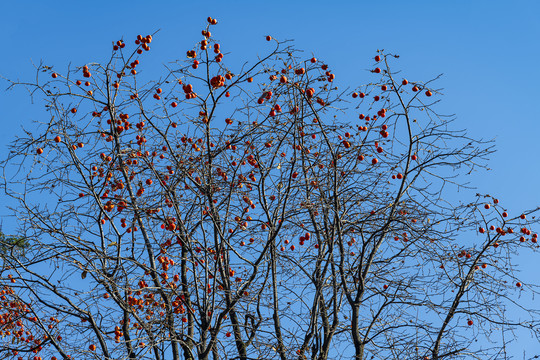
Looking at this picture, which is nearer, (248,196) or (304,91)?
(304,91)

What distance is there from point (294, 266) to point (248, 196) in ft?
3.37

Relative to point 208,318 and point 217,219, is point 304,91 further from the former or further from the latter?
point 208,318

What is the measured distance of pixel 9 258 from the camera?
5.93 meters

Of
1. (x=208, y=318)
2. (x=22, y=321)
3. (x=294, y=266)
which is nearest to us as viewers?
(x=208, y=318)

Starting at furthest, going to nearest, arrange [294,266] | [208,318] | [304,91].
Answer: [294,266], [208,318], [304,91]

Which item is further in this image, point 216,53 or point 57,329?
point 57,329

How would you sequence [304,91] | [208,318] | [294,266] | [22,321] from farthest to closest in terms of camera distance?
[22,321] → [294,266] → [208,318] → [304,91]

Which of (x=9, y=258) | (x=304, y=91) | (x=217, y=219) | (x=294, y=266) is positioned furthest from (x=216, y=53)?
(x=9, y=258)

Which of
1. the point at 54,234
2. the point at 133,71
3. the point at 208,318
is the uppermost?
the point at 133,71

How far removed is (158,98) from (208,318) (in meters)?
2.62

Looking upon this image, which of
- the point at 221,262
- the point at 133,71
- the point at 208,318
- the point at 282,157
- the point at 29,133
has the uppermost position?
the point at 133,71

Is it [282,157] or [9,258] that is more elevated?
[282,157]

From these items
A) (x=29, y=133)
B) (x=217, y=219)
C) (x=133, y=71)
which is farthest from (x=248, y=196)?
(x=29, y=133)

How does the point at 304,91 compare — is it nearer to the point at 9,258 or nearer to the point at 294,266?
the point at 294,266
